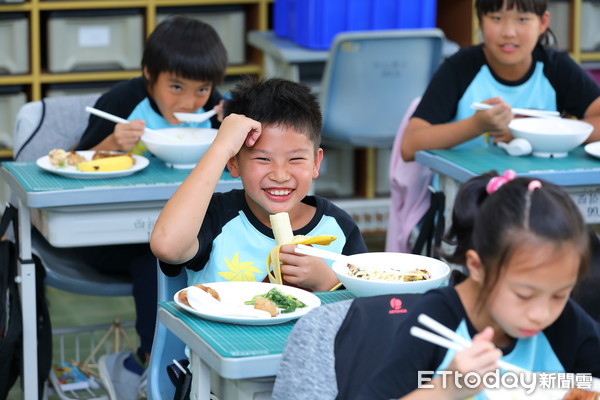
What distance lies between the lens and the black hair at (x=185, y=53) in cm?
273

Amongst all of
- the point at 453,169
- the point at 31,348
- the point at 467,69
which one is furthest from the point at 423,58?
the point at 31,348

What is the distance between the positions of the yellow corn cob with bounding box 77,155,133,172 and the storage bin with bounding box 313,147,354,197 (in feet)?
6.37

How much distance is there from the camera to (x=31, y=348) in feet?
8.21

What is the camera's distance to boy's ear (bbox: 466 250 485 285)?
1.31 m

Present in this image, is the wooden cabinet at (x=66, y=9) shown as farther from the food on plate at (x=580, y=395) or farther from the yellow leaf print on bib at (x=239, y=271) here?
the food on plate at (x=580, y=395)

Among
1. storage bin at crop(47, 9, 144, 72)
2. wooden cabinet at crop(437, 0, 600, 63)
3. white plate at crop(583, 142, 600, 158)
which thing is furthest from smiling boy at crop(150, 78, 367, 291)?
wooden cabinet at crop(437, 0, 600, 63)

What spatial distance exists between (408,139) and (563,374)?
5.27ft

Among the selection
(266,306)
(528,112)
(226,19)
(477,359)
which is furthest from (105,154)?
(226,19)

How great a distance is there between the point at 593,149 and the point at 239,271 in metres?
1.21

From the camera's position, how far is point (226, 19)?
4363 millimetres

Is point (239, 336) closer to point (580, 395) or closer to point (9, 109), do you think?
point (580, 395)

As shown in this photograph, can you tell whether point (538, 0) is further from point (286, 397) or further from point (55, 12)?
point (55, 12)

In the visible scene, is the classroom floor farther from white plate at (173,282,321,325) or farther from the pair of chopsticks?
the pair of chopsticks

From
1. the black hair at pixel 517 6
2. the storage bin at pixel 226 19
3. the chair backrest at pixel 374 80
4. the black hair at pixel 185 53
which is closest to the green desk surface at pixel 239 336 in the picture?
the black hair at pixel 185 53
